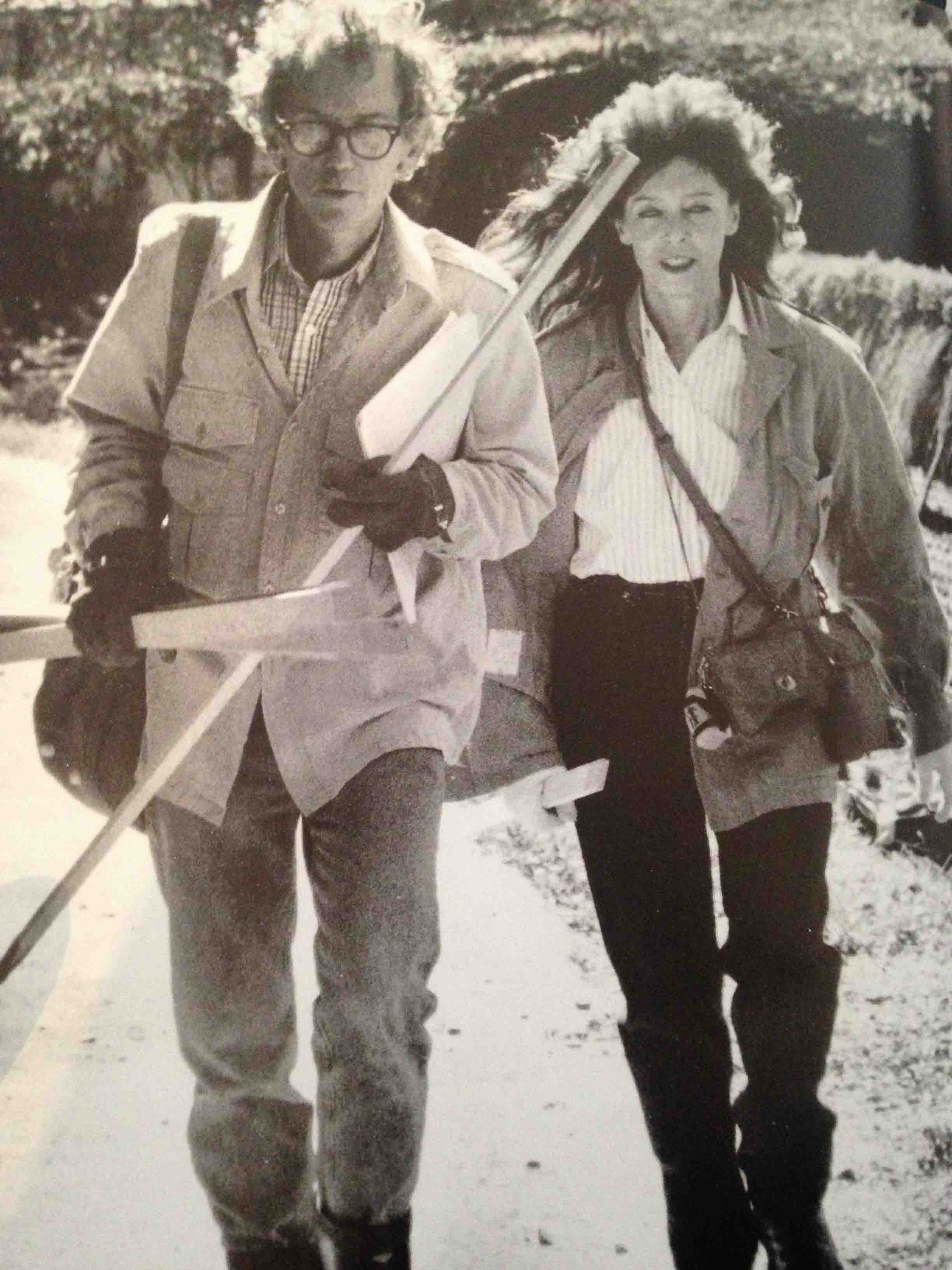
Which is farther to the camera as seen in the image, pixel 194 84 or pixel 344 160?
pixel 194 84

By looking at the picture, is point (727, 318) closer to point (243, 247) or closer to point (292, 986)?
point (243, 247)

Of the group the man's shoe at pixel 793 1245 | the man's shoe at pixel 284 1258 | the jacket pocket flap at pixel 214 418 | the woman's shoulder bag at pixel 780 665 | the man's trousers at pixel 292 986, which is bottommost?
the man's shoe at pixel 793 1245

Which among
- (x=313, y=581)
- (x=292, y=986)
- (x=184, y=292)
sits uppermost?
(x=184, y=292)

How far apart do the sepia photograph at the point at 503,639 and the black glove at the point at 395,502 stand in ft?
0.23

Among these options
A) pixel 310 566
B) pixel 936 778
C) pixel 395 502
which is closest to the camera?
pixel 395 502

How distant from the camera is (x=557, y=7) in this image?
2.09 metres

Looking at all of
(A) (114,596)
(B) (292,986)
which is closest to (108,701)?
(A) (114,596)

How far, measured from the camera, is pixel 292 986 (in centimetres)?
190

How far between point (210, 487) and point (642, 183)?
714mm

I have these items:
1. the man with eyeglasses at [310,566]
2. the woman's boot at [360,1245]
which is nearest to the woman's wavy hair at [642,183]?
the man with eyeglasses at [310,566]

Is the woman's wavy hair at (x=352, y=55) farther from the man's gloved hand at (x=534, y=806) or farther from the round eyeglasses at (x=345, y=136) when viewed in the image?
the man's gloved hand at (x=534, y=806)

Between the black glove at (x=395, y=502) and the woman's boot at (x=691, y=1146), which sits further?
the woman's boot at (x=691, y=1146)

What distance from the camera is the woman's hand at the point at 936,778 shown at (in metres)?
2.11

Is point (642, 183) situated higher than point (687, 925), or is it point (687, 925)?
point (642, 183)
